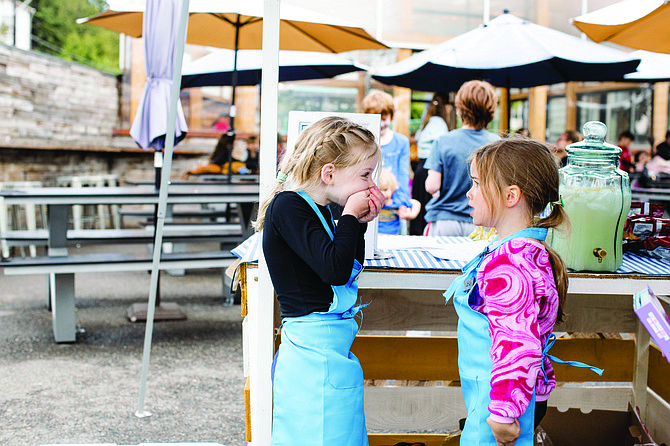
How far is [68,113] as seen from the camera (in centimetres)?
1131

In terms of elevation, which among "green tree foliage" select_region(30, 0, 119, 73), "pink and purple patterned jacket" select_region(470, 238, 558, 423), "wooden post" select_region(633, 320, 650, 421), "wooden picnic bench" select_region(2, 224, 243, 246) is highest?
"green tree foliage" select_region(30, 0, 119, 73)

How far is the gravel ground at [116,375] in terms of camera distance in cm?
316

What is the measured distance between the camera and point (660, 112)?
34.8 ft

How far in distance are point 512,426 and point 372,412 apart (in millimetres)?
1348

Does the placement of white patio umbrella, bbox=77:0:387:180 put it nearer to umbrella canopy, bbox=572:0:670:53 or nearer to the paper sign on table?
umbrella canopy, bbox=572:0:670:53

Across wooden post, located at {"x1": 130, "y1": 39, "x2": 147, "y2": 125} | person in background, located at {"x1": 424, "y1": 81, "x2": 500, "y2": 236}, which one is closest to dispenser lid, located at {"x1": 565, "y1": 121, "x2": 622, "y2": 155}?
person in background, located at {"x1": 424, "y1": 81, "x2": 500, "y2": 236}

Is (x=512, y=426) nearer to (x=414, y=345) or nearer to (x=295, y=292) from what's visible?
(x=295, y=292)

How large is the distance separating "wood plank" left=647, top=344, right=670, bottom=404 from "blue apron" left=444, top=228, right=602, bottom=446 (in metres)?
1.30

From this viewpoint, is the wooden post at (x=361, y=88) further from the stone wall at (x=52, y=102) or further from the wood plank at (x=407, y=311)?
the wood plank at (x=407, y=311)

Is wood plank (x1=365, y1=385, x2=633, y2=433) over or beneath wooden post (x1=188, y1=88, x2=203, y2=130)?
beneath

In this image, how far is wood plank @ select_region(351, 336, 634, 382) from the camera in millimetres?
2676

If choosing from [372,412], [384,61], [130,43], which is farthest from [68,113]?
[372,412]

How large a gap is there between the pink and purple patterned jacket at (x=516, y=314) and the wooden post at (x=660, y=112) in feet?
33.5

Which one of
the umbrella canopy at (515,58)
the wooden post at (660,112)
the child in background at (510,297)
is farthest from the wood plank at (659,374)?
the wooden post at (660,112)
